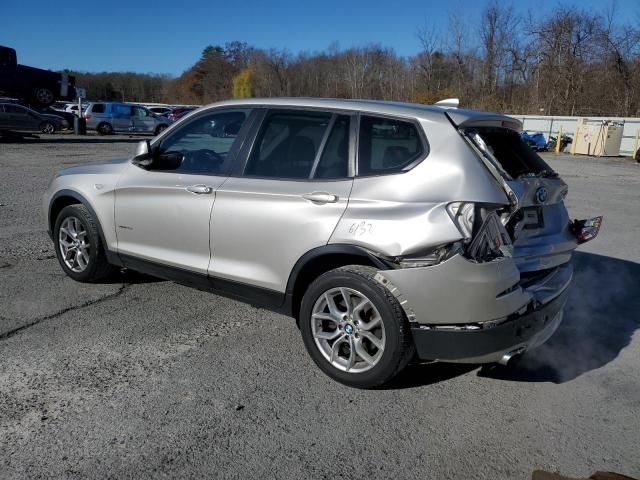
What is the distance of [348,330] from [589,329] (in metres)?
2.33

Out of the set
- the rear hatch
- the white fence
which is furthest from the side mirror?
the white fence

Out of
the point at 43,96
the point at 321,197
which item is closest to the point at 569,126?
the point at 43,96

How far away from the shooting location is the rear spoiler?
3.41 meters

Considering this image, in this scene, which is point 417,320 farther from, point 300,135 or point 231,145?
point 231,145

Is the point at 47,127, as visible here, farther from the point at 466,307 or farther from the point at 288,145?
the point at 466,307

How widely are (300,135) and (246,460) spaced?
83.8 inches

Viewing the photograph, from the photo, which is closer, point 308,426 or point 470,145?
point 308,426

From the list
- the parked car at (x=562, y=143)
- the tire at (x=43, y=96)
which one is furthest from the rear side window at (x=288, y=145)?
the parked car at (x=562, y=143)

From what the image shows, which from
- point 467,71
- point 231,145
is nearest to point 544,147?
point 467,71

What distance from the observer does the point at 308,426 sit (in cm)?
307

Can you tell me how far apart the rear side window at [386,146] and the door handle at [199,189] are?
118 cm

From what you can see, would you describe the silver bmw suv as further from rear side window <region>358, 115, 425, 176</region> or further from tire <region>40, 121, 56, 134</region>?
tire <region>40, 121, 56, 134</region>

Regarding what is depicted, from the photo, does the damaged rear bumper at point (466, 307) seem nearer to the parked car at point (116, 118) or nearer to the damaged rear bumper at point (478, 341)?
the damaged rear bumper at point (478, 341)

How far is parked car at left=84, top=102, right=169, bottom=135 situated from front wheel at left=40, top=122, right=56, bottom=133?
3.89 metres
